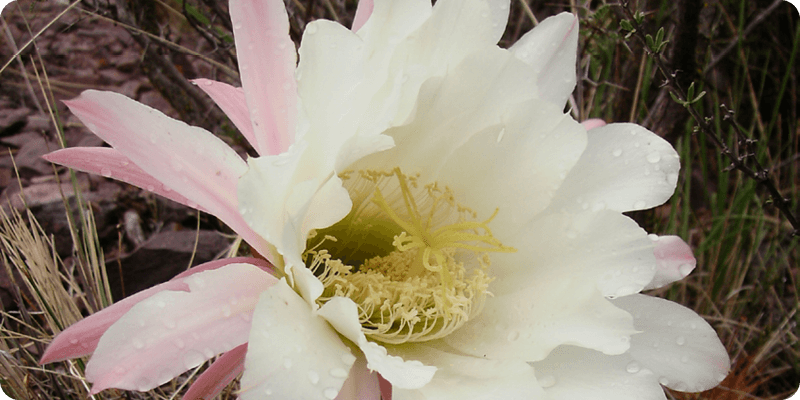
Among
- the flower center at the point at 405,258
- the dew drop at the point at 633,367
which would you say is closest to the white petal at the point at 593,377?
the dew drop at the point at 633,367

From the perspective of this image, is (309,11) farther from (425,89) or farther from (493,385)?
(493,385)

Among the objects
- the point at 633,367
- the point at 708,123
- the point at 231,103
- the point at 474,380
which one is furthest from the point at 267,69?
the point at 708,123

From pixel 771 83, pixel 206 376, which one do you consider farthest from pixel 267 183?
pixel 771 83

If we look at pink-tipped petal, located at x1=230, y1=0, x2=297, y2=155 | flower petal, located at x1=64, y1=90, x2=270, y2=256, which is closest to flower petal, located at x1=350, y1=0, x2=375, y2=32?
pink-tipped petal, located at x1=230, y1=0, x2=297, y2=155

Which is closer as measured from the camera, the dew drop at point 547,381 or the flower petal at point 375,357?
the flower petal at point 375,357

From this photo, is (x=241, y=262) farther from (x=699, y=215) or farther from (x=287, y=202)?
(x=699, y=215)

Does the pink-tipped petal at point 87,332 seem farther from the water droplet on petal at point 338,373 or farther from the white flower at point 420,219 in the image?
the water droplet on petal at point 338,373

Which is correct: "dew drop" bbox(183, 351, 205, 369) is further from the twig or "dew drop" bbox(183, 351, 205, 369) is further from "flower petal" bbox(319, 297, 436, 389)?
the twig
